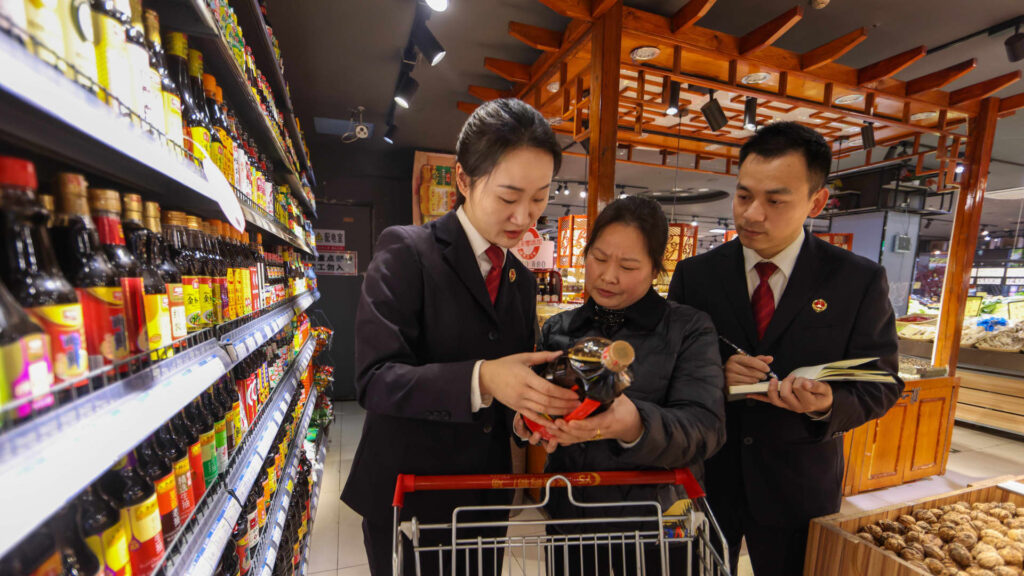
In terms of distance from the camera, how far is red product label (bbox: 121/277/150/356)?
738mm

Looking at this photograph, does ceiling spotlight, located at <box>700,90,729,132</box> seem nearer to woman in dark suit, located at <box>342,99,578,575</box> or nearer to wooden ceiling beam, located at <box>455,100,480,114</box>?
wooden ceiling beam, located at <box>455,100,480,114</box>

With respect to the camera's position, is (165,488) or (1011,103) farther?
(1011,103)

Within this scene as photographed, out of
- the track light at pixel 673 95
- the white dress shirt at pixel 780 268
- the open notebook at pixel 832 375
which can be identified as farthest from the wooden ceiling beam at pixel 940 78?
the open notebook at pixel 832 375

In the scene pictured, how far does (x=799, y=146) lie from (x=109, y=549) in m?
1.92

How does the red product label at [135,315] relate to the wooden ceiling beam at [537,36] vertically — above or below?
below

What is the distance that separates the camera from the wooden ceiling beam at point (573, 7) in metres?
2.56

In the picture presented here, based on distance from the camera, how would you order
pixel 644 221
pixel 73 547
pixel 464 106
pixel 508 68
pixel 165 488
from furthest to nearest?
pixel 464 106
pixel 508 68
pixel 644 221
pixel 165 488
pixel 73 547

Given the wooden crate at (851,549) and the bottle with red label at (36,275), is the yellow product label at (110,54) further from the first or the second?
the wooden crate at (851,549)

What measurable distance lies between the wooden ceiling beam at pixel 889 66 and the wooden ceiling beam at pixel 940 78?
281mm

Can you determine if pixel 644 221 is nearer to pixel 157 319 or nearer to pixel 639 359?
pixel 639 359

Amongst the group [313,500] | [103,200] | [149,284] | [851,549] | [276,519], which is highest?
[103,200]

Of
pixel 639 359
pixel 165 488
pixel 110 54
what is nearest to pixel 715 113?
pixel 639 359

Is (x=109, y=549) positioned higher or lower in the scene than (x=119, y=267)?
lower

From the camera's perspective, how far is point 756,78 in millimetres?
3834
